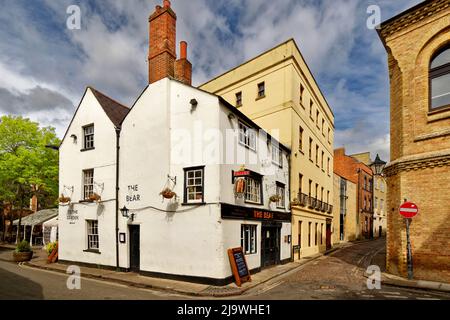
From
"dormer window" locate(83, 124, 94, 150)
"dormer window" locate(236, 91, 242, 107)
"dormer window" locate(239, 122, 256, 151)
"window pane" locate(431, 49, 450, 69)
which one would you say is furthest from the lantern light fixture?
"dormer window" locate(83, 124, 94, 150)

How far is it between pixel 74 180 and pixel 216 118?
32.9 feet

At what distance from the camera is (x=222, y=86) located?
23641mm

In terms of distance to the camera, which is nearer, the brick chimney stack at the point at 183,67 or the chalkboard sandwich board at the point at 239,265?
the chalkboard sandwich board at the point at 239,265

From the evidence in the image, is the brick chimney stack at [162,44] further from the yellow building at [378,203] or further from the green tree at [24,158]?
the yellow building at [378,203]

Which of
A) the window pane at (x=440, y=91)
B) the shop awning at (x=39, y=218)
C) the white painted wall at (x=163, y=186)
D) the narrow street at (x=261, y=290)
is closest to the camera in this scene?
the narrow street at (x=261, y=290)

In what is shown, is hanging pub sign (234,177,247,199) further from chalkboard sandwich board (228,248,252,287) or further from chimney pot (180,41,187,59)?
chimney pot (180,41,187,59)

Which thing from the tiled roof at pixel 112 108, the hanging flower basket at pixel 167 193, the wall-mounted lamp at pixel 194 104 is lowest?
the hanging flower basket at pixel 167 193

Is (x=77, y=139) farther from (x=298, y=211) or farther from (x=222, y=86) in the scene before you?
(x=298, y=211)

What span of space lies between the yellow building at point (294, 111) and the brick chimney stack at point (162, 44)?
26.6 ft

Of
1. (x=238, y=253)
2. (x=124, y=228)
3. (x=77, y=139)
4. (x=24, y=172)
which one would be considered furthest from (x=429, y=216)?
(x=24, y=172)

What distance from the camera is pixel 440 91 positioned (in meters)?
12.1

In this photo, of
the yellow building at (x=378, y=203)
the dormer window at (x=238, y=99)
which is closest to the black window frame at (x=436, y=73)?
the dormer window at (x=238, y=99)

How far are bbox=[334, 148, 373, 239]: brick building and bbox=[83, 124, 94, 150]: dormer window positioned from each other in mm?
31003

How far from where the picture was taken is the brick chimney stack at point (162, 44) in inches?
543
